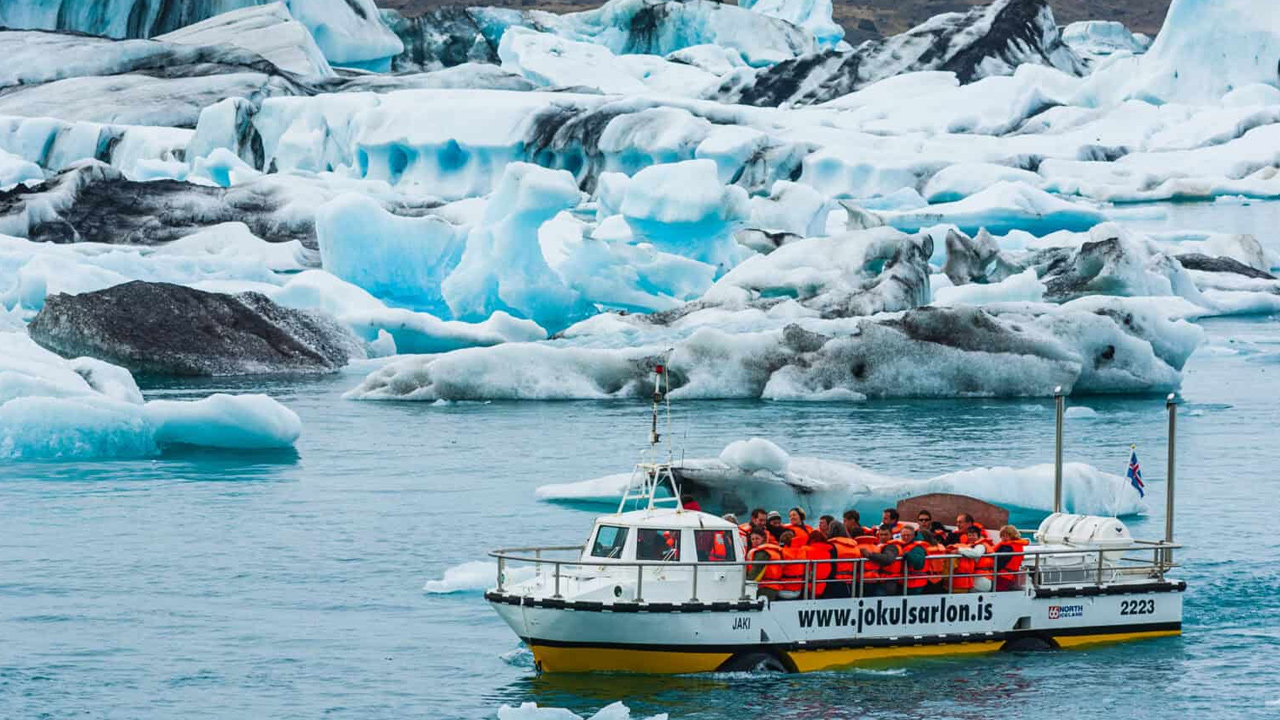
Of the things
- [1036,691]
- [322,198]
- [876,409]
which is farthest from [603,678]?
[322,198]

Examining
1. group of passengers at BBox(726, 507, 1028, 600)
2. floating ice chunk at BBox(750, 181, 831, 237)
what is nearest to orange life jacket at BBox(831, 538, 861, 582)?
group of passengers at BBox(726, 507, 1028, 600)

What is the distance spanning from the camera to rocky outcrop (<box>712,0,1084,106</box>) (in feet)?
222

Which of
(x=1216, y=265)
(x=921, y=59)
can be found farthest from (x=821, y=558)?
(x=921, y=59)

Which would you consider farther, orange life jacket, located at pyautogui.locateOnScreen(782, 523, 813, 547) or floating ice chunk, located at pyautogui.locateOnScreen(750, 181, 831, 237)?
floating ice chunk, located at pyautogui.locateOnScreen(750, 181, 831, 237)

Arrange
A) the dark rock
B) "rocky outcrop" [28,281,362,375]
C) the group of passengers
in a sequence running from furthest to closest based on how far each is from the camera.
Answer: the dark rock < "rocky outcrop" [28,281,362,375] < the group of passengers

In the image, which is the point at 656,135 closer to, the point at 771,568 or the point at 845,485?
the point at 845,485

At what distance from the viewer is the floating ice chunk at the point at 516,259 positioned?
104 feet

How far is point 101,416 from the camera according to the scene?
21125 millimetres

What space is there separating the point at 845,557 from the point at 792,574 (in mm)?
412

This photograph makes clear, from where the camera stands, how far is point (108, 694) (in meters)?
12.3

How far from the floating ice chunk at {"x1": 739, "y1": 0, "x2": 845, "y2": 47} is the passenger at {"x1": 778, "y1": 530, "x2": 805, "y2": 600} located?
263 ft

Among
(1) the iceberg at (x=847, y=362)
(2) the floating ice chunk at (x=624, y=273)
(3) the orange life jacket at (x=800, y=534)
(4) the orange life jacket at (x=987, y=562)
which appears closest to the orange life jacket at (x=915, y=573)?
(4) the orange life jacket at (x=987, y=562)

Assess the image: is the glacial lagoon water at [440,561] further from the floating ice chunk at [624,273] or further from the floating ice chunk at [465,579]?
the floating ice chunk at [624,273]

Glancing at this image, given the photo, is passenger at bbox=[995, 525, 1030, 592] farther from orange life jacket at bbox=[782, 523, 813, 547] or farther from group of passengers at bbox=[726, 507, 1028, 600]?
orange life jacket at bbox=[782, 523, 813, 547]
